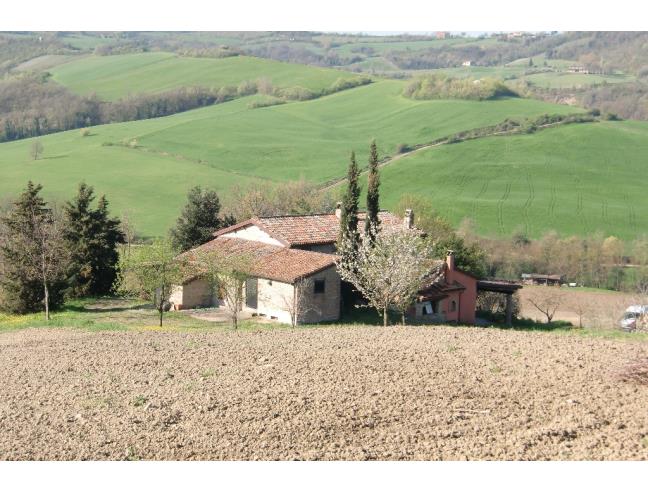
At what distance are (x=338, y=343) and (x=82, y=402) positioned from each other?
23.4ft

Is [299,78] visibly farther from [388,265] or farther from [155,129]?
[388,265]

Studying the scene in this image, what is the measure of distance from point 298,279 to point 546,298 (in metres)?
24.1

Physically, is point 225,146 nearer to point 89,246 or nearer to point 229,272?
point 89,246

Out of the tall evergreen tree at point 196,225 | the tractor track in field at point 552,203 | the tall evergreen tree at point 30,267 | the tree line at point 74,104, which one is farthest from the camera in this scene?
the tree line at point 74,104

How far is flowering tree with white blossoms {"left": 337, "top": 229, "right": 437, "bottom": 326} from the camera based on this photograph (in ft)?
96.7

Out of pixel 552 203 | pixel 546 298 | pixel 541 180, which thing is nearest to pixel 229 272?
pixel 546 298

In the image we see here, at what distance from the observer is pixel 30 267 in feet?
111

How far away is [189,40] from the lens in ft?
528

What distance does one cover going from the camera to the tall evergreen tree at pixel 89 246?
3972cm

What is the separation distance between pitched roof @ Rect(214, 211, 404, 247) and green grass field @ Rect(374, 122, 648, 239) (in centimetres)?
3196

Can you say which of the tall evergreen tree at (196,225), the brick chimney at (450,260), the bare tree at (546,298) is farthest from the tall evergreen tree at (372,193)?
the bare tree at (546,298)

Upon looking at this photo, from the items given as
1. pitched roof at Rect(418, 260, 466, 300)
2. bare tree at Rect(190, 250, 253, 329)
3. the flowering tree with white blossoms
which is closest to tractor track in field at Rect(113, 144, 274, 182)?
pitched roof at Rect(418, 260, 466, 300)

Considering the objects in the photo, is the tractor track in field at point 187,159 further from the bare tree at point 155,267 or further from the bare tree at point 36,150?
the bare tree at point 155,267

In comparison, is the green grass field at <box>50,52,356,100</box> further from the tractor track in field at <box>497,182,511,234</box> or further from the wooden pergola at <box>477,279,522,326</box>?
the wooden pergola at <box>477,279,522,326</box>
